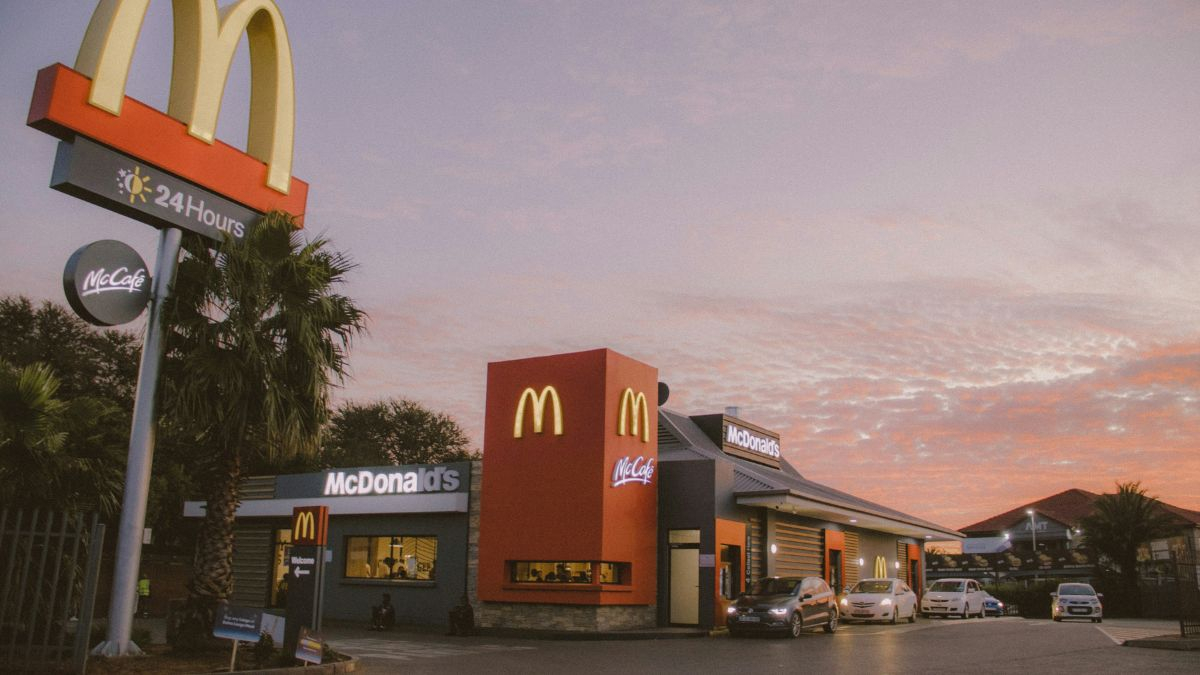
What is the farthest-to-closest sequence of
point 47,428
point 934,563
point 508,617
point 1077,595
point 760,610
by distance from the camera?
point 934,563, point 1077,595, point 508,617, point 760,610, point 47,428

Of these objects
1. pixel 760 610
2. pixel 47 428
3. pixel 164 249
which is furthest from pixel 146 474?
pixel 760 610

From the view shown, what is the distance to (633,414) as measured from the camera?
24859mm

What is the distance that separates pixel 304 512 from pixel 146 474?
2.50m

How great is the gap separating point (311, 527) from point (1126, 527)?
143 feet

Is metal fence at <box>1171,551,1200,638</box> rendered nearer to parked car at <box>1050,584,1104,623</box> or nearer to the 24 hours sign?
parked car at <box>1050,584,1104,623</box>

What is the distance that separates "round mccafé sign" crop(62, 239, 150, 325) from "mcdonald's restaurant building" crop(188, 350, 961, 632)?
1151 cm

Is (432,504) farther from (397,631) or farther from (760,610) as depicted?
(760,610)

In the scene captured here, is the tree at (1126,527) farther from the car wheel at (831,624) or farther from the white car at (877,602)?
the car wheel at (831,624)

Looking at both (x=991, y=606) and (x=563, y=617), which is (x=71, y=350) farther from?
(x=991, y=606)

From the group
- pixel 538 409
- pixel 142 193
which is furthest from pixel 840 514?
pixel 142 193

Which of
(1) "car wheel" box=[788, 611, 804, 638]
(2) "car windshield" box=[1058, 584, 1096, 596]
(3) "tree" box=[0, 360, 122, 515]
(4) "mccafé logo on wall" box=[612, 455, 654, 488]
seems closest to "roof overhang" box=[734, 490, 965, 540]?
(4) "mccafé logo on wall" box=[612, 455, 654, 488]

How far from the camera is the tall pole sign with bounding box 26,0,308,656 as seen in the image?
13.8 metres

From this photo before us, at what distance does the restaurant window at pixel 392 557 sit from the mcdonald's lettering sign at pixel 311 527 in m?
11.8

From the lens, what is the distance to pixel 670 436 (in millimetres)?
29344
